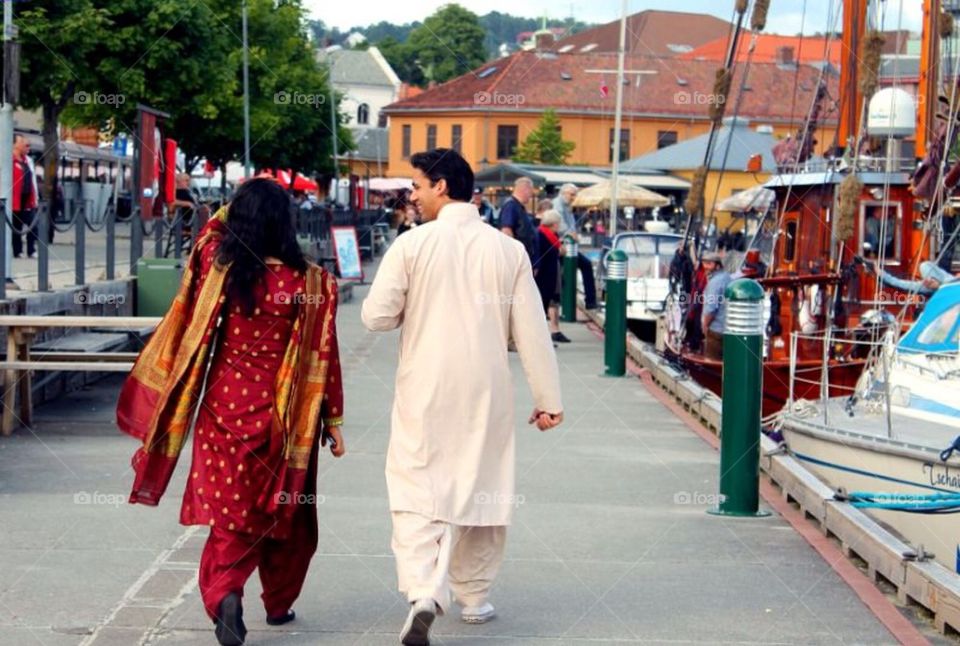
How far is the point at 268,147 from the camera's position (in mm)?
54562

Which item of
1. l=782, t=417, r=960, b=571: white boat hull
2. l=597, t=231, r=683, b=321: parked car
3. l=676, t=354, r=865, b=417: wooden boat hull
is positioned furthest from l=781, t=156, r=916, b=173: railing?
l=782, t=417, r=960, b=571: white boat hull

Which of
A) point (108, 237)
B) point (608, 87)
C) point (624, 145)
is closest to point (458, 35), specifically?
point (624, 145)

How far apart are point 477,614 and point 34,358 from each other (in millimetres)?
6857

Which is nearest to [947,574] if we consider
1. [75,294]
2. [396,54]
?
[75,294]

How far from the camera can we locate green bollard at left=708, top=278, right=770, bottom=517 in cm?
924

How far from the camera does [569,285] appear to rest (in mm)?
25969

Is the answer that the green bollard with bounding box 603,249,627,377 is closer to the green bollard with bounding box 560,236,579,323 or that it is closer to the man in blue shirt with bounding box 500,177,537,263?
the man in blue shirt with bounding box 500,177,537,263

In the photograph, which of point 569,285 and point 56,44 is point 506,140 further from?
point 569,285

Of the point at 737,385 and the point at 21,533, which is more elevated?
the point at 737,385

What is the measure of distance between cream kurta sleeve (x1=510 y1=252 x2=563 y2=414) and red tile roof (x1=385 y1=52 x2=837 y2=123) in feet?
267

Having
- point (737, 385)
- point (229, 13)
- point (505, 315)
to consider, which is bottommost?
point (737, 385)

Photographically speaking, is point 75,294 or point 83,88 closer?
point 75,294

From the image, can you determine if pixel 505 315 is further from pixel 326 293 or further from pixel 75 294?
pixel 75 294

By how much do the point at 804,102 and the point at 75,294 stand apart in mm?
81753
